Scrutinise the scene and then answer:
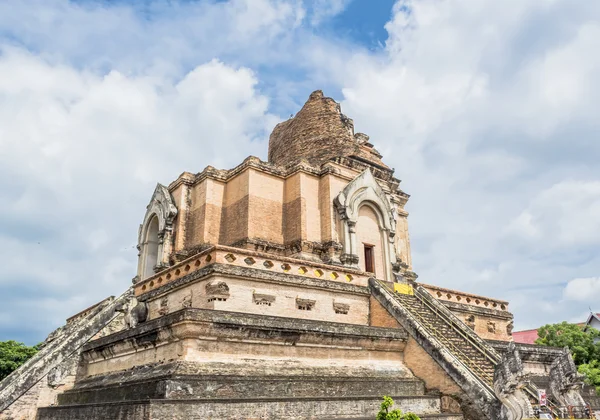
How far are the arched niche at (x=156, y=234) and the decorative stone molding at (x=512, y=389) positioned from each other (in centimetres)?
1350

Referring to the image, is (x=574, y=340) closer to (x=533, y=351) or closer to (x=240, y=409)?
(x=533, y=351)

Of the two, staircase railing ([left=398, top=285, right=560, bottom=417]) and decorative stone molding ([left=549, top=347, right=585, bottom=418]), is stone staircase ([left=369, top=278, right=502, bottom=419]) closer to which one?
staircase railing ([left=398, top=285, right=560, bottom=417])

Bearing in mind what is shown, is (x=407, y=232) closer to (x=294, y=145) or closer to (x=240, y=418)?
(x=294, y=145)

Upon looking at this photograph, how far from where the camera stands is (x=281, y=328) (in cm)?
1166

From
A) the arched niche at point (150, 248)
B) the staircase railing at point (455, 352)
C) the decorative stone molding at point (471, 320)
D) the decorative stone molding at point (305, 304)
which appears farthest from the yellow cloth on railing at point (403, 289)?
the arched niche at point (150, 248)

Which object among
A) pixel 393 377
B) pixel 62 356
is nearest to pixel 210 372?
pixel 393 377

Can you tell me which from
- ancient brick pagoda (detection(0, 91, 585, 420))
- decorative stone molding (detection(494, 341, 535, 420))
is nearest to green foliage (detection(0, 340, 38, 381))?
ancient brick pagoda (detection(0, 91, 585, 420))

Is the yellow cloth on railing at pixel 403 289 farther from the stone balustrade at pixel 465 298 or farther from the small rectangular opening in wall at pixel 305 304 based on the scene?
the small rectangular opening in wall at pixel 305 304

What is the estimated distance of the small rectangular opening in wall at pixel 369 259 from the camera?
20109 mm

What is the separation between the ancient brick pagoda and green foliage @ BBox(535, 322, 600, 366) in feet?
31.2

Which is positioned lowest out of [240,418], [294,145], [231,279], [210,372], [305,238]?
[240,418]

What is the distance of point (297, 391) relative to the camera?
1065cm

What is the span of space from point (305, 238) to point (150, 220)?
7.68m

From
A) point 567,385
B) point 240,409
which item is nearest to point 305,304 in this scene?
point 240,409
